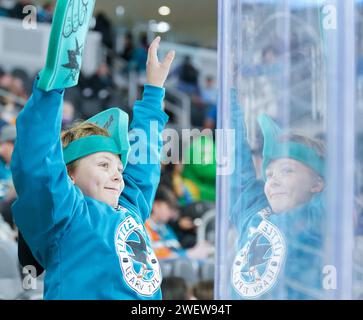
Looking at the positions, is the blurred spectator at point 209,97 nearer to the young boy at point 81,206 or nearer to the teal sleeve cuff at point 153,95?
the teal sleeve cuff at point 153,95

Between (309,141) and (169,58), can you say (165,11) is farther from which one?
(309,141)

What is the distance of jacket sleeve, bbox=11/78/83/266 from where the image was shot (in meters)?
1.06

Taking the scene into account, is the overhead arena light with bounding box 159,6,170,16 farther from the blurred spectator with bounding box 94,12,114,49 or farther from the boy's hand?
the blurred spectator with bounding box 94,12,114,49

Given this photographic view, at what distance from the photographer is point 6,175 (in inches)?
106

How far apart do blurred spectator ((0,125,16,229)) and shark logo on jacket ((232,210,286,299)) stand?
1.15m

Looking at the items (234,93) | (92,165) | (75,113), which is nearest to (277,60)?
(234,93)

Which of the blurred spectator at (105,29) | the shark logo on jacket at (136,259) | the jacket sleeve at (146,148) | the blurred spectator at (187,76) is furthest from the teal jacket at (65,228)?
the blurred spectator at (187,76)

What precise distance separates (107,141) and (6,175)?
60.8 inches

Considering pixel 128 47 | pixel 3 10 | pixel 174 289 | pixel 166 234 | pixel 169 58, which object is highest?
pixel 3 10

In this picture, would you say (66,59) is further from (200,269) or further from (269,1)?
(200,269)

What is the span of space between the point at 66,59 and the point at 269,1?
297 mm

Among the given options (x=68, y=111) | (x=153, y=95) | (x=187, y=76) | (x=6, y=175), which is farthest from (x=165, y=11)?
(x=187, y=76)

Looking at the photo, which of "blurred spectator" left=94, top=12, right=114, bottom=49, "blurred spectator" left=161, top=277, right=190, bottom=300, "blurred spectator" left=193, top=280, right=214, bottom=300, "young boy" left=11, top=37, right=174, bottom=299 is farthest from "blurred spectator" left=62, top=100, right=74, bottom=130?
"young boy" left=11, top=37, right=174, bottom=299

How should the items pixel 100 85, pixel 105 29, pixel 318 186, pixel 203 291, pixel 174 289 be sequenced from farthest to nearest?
pixel 105 29 < pixel 100 85 < pixel 174 289 < pixel 203 291 < pixel 318 186
